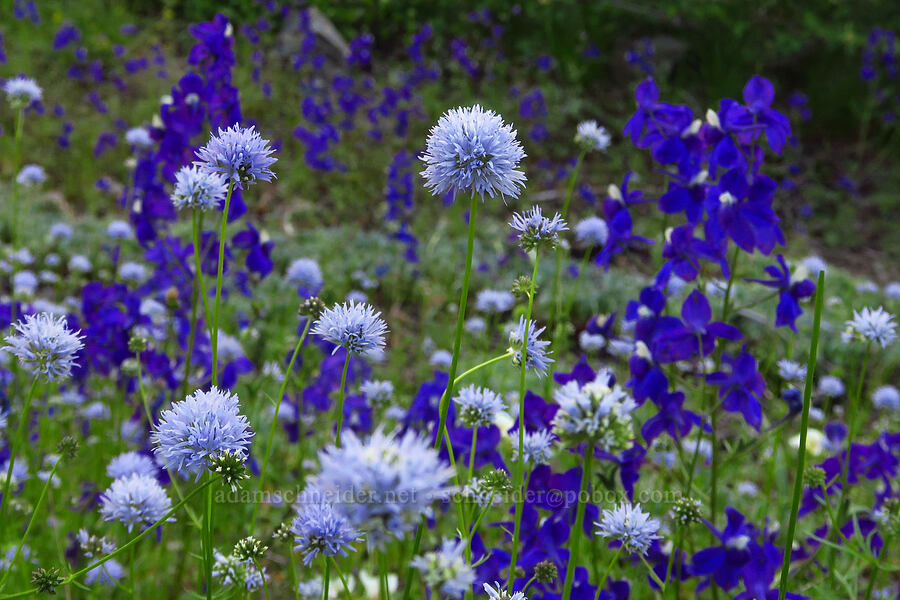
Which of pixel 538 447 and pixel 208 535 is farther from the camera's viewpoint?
pixel 538 447

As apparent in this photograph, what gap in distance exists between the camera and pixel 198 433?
71 centimetres

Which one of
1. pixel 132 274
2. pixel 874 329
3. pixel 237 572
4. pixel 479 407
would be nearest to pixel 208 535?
pixel 237 572

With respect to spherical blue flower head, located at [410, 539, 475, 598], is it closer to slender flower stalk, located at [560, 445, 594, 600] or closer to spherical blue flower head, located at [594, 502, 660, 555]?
slender flower stalk, located at [560, 445, 594, 600]

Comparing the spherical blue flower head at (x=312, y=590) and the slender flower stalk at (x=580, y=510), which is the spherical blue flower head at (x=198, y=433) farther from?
the spherical blue flower head at (x=312, y=590)

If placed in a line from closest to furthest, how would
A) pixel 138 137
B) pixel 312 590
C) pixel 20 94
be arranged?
pixel 312 590 → pixel 20 94 → pixel 138 137

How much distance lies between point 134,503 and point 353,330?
43 centimetres

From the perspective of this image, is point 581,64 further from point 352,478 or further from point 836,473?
point 352,478

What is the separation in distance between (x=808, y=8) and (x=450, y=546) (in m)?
9.25

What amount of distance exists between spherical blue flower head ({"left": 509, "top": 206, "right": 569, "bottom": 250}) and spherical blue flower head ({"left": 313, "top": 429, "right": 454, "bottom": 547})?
0.39 meters

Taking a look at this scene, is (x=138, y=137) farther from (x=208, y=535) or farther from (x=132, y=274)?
(x=208, y=535)

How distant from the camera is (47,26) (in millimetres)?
7840

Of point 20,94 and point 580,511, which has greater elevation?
point 20,94

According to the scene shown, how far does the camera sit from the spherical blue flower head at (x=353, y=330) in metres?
0.78

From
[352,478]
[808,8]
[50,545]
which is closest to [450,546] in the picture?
[352,478]
